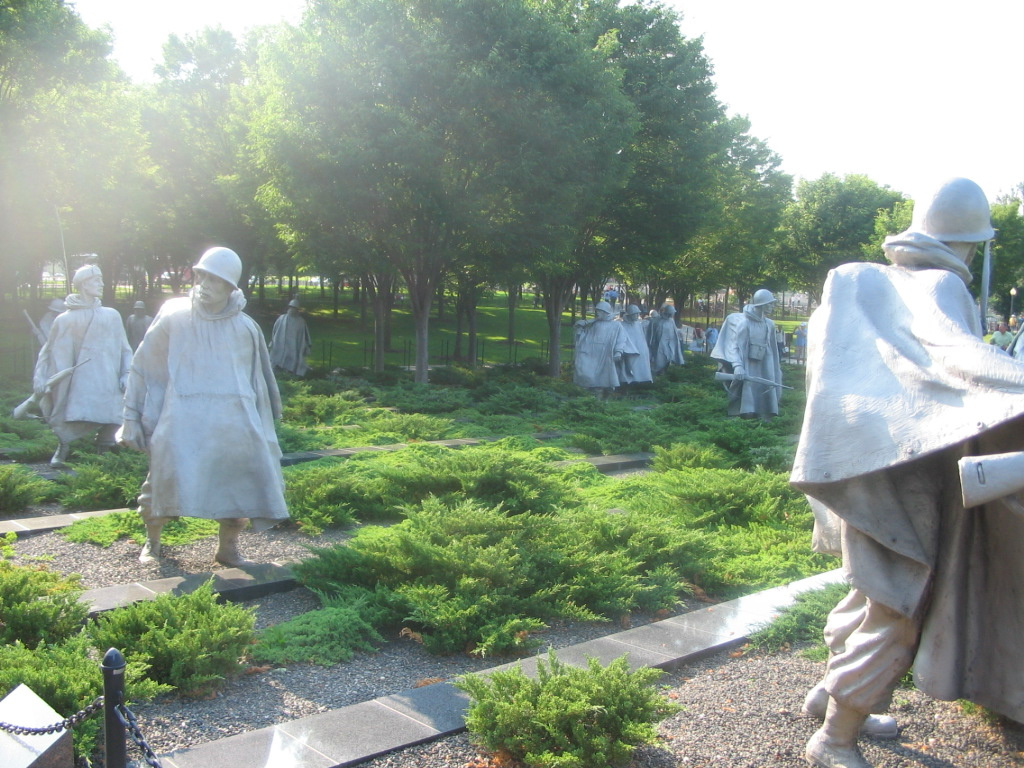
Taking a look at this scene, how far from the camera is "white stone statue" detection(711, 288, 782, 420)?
15539 millimetres

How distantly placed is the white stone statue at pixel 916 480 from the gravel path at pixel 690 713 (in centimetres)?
64

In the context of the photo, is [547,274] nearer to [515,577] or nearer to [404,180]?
[404,180]

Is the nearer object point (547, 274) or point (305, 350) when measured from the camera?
point (305, 350)

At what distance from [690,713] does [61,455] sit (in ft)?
28.7

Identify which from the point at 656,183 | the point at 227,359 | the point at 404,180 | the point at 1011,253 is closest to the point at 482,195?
the point at 404,180

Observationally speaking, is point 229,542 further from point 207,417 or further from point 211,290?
point 211,290

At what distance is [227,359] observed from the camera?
668 cm

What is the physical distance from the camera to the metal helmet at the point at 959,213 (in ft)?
11.2

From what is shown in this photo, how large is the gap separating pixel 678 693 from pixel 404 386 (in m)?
15.6

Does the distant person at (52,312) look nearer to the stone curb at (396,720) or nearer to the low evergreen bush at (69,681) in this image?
the low evergreen bush at (69,681)

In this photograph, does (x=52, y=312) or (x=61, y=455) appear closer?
(x=61, y=455)

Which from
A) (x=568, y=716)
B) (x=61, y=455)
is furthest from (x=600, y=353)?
(x=568, y=716)

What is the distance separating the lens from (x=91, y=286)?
36.2 feet

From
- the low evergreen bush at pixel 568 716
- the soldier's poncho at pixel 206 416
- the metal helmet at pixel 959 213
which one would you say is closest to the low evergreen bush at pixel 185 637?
the low evergreen bush at pixel 568 716
